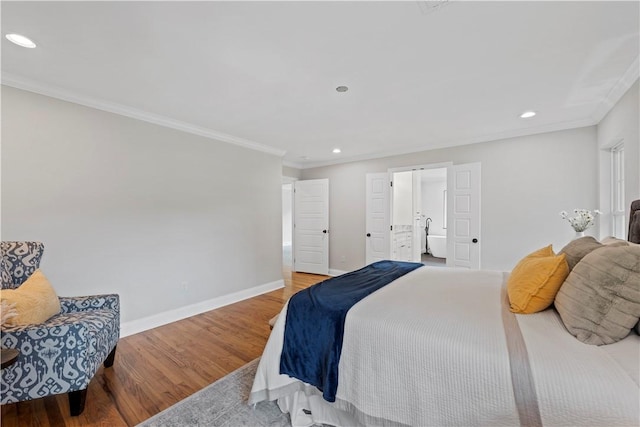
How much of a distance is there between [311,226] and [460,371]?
191 inches

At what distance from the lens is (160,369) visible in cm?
230

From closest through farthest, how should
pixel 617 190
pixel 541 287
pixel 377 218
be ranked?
pixel 541 287 < pixel 617 190 < pixel 377 218

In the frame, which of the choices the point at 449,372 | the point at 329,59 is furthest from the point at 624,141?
the point at 449,372

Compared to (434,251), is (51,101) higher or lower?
higher

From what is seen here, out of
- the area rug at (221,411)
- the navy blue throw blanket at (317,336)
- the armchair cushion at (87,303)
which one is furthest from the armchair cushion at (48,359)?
the navy blue throw blanket at (317,336)

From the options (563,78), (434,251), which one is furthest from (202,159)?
(434,251)

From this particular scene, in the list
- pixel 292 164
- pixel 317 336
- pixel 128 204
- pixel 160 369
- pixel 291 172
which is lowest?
pixel 160 369

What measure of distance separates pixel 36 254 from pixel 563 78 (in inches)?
180

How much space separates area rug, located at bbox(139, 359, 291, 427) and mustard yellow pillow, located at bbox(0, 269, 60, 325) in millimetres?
1003

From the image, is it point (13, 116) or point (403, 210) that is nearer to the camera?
point (13, 116)

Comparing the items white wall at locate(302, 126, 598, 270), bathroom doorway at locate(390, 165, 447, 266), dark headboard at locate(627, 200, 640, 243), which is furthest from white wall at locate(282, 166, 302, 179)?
dark headboard at locate(627, 200, 640, 243)

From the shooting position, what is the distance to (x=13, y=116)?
235 centimetres

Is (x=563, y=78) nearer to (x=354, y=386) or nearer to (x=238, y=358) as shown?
(x=354, y=386)

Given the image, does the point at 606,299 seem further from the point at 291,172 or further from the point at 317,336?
the point at 291,172
